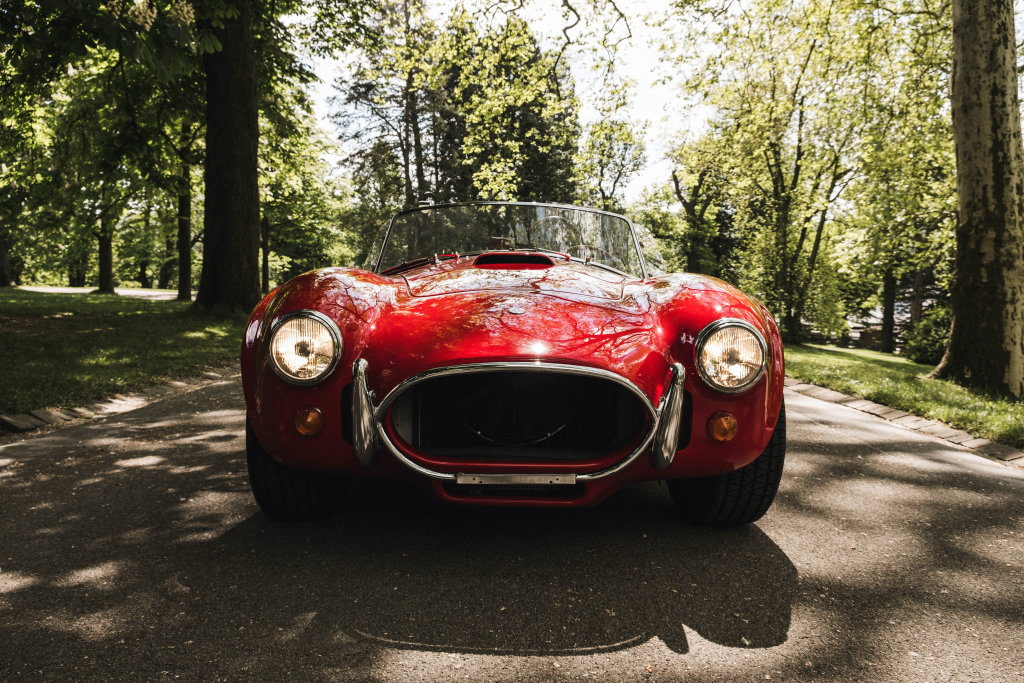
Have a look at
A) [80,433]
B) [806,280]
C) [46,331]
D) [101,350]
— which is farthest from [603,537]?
[806,280]

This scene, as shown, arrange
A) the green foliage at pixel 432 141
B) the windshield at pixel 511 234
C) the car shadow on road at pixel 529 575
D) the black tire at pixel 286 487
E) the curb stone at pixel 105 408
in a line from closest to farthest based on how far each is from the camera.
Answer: the car shadow on road at pixel 529 575
the black tire at pixel 286 487
the windshield at pixel 511 234
the curb stone at pixel 105 408
the green foliage at pixel 432 141

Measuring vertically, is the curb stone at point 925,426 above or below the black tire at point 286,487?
below

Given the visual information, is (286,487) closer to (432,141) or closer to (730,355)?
(730,355)

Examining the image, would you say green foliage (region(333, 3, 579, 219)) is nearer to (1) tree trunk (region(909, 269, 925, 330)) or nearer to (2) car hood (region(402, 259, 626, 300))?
(2) car hood (region(402, 259, 626, 300))

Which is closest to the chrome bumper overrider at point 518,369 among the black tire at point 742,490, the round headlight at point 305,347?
the round headlight at point 305,347

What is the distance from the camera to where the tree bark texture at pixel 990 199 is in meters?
5.85

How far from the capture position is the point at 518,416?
6.77 ft

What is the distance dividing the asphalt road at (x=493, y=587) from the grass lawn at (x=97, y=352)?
2.10m

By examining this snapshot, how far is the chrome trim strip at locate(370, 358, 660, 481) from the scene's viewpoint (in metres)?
1.83

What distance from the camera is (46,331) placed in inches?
313

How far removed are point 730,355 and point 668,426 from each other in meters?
0.35

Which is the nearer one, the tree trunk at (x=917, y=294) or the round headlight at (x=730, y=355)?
the round headlight at (x=730, y=355)

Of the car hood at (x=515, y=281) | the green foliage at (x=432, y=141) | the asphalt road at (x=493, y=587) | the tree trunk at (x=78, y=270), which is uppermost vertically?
the green foliage at (x=432, y=141)

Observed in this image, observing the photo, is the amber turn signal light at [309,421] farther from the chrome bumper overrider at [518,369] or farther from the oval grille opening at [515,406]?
the oval grille opening at [515,406]
